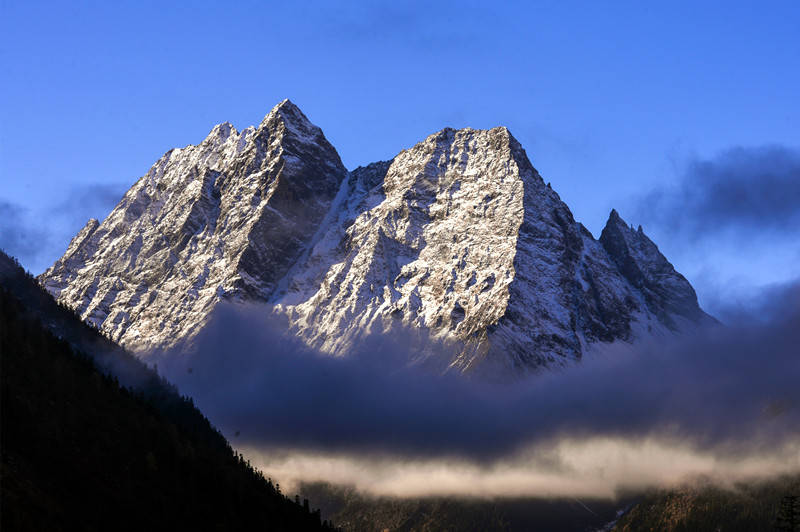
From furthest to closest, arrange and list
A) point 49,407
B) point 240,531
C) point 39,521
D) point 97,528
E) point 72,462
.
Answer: point 240,531 < point 49,407 < point 72,462 < point 97,528 < point 39,521

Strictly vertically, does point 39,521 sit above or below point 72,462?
below

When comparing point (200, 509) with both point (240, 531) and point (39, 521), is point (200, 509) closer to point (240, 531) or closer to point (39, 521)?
point (240, 531)

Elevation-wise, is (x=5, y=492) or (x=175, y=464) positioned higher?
(x=175, y=464)

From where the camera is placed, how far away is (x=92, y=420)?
18975 cm

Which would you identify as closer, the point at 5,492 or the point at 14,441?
the point at 5,492

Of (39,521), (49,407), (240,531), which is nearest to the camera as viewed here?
(39,521)

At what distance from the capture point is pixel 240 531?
195 meters

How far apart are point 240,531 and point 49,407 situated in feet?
130

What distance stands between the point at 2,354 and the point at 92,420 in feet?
60.4

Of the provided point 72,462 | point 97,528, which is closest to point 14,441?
point 72,462

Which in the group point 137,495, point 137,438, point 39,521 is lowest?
point 39,521

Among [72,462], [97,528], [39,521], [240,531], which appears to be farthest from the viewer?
[240,531]

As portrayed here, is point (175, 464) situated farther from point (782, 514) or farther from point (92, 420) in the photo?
point (782, 514)

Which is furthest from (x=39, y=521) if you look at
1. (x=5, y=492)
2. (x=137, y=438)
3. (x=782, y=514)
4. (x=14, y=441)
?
(x=782, y=514)
